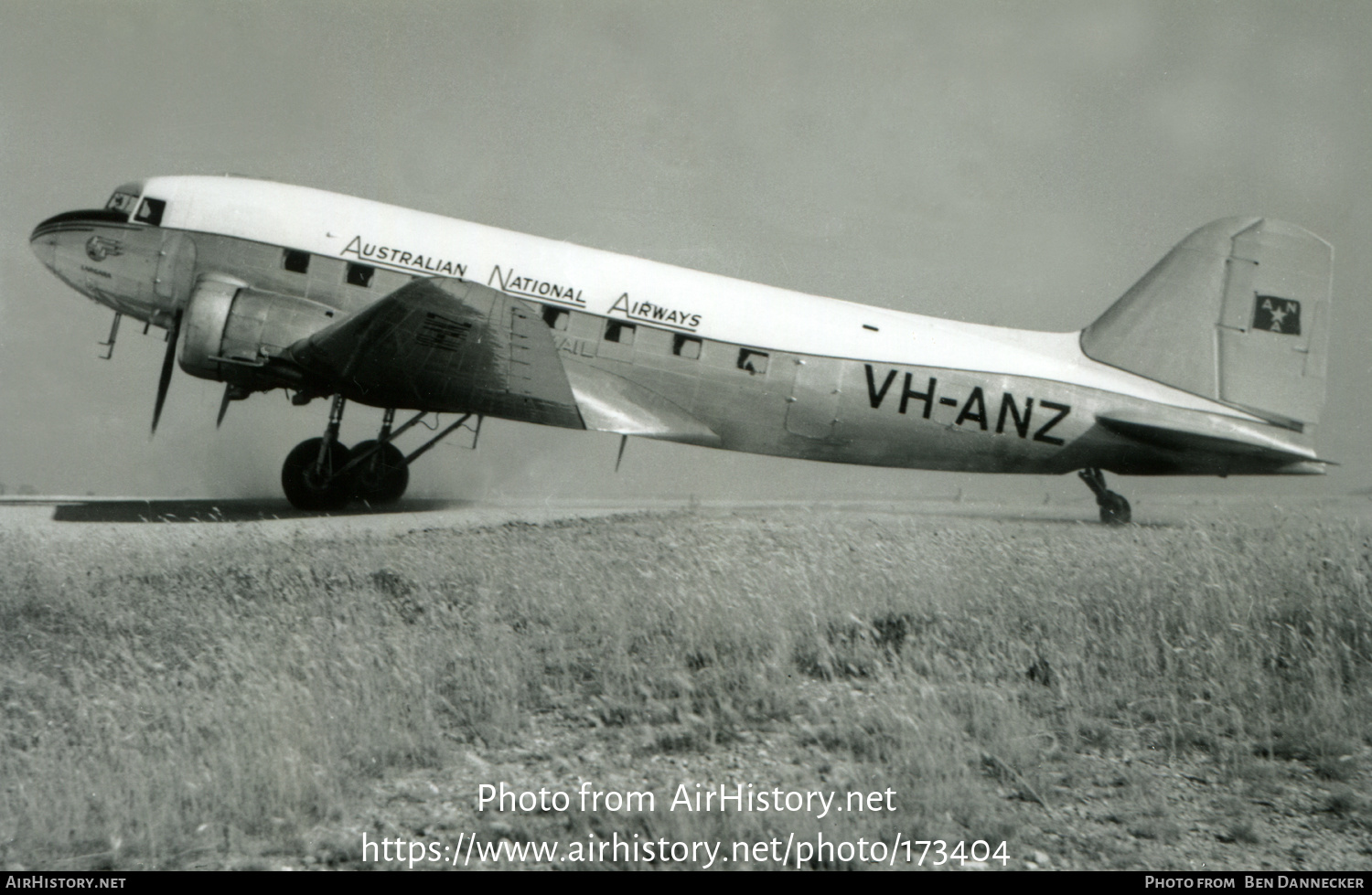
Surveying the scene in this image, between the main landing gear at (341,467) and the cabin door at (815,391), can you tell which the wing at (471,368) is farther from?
the cabin door at (815,391)

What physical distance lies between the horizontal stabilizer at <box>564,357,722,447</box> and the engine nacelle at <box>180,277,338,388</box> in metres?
3.39

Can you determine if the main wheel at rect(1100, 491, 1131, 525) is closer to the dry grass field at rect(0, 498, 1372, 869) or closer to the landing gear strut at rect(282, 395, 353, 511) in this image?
the dry grass field at rect(0, 498, 1372, 869)

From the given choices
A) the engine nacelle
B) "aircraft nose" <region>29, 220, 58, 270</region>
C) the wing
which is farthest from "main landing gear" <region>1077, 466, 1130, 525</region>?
"aircraft nose" <region>29, 220, 58, 270</region>

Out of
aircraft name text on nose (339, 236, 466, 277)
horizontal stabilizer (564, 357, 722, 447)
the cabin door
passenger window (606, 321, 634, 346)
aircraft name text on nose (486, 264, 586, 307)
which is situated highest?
aircraft name text on nose (339, 236, 466, 277)

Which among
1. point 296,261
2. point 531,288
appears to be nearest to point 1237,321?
point 531,288

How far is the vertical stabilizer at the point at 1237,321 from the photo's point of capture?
38.2ft

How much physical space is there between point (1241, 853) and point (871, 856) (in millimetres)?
1407

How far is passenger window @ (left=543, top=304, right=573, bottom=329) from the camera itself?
11.7 meters

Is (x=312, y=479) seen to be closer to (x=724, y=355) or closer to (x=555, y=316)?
(x=555, y=316)

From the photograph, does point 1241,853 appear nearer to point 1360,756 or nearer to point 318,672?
point 1360,756

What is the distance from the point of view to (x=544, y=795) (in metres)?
3.73

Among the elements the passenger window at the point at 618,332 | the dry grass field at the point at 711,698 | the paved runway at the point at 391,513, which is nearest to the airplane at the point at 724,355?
the passenger window at the point at 618,332

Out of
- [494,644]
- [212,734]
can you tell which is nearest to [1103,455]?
[494,644]

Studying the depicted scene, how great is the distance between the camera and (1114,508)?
40.9 ft
